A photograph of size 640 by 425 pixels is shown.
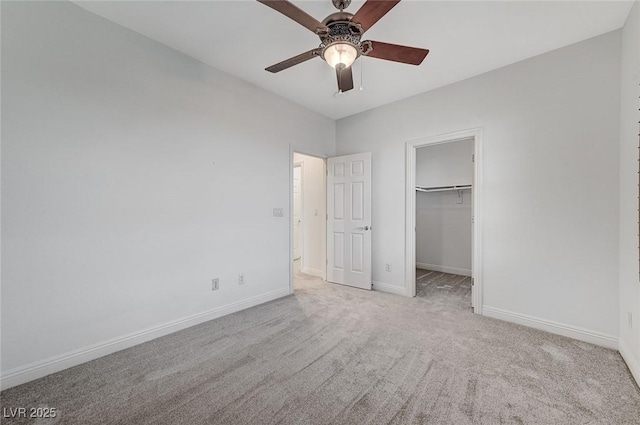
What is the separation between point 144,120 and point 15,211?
1.14 m

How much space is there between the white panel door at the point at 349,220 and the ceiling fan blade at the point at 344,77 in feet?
5.82

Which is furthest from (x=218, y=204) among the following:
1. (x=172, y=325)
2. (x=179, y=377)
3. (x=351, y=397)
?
(x=351, y=397)

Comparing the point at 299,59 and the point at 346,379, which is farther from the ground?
the point at 299,59

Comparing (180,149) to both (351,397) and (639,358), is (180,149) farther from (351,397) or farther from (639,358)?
(639,358)

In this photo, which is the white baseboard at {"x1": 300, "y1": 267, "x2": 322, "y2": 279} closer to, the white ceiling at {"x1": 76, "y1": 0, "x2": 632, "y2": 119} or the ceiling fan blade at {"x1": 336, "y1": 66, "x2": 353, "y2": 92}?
the white ceiling at {"x1": 76, "y1": 0, "x2": 632, "y2": 119}

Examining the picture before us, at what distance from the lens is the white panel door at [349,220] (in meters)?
3.91

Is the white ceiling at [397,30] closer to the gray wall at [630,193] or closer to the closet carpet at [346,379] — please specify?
the gray wall at [630,193]

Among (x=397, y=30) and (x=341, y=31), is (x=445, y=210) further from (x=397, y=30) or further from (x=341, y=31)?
(x=341, y=31)

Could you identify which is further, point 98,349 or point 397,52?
point 98,349

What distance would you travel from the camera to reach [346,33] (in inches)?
65.4

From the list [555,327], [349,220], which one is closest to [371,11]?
[349,220]

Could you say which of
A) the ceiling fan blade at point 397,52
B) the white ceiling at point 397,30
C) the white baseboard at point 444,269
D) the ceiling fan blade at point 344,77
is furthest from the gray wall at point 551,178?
the white baseboard at point 444,269

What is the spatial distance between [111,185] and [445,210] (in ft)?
16.8

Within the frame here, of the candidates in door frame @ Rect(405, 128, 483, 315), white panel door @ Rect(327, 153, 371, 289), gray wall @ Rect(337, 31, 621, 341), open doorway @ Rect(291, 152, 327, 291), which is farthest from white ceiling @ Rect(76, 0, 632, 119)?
open doorway @ Rect(291, 152, 327, 291)
